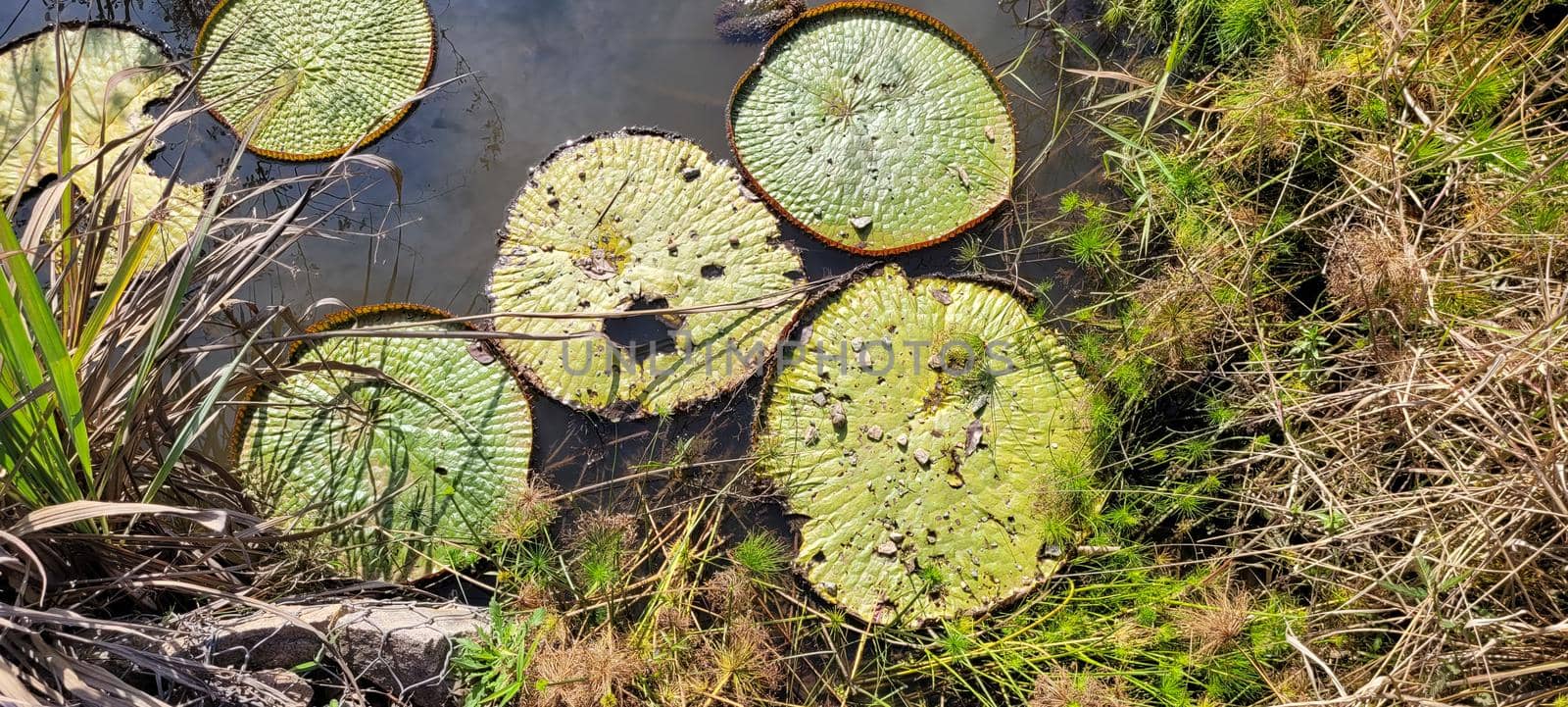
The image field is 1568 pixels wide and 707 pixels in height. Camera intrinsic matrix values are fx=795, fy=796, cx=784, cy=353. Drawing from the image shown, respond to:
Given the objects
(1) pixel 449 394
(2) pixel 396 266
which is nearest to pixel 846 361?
(1) pixel 449 394

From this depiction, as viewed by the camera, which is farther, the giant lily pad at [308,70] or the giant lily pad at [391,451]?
the giant lily pad at [308,70]

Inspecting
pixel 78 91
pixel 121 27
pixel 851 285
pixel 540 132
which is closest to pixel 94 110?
pixel 78 91

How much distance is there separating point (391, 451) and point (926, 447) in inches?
62.5

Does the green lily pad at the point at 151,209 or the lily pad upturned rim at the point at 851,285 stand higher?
the green lily pad at the point at 151,209

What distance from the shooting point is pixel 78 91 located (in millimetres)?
2525

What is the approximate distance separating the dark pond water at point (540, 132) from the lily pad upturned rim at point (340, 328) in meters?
0.13

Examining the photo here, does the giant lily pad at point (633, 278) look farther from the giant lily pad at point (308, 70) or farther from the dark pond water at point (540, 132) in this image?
the giant lily pad at point (308, 70)

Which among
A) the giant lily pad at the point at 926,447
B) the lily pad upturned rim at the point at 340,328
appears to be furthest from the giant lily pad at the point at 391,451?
the giant lily pad at the point at 926,447

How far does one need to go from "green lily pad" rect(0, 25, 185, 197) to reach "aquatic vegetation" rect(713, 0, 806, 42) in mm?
1745

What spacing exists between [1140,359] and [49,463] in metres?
2.73

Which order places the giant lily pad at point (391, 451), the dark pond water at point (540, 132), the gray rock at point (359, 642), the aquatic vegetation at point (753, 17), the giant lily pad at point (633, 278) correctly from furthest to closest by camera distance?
1. the aquatic vegetation at point (753, 17)
2. the dark pond water at point (540, 132)
3. the giant lily pad at point (633, 278)
4. the giant lily pad at point (391, 451)
5. the gray rock at point (359, 642)

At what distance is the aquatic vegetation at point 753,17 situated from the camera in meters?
2.71

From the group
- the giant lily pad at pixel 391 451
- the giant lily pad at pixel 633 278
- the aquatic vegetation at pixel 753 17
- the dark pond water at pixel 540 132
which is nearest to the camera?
the giant lily pad at pixel 391 451

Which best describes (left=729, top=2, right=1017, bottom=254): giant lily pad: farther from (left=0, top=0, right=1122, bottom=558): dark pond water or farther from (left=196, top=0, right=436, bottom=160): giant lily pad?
(left=196, top=0, right=436, bottom=160): giant lily pad
